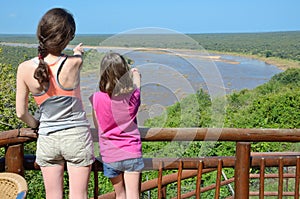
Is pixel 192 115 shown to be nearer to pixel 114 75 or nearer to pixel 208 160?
pixel 208 160

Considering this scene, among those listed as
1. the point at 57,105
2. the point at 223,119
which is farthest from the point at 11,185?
the point at 223,119

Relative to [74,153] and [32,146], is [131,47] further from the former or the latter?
[32,146]

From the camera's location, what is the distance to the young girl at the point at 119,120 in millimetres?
1775

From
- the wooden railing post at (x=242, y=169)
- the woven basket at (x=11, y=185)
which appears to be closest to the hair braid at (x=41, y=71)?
the woven basket at (x=11, y=185)

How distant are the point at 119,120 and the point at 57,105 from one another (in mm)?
271

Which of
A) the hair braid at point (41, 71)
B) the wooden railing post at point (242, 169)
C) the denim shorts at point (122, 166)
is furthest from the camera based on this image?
the wooden railing post at point (242, 169)

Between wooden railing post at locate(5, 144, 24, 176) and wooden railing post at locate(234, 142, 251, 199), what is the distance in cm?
100

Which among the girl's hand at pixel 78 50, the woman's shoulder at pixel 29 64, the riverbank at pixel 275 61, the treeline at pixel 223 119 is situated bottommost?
the riverbank at pixel 275 61

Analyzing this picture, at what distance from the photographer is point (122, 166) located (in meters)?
1.90

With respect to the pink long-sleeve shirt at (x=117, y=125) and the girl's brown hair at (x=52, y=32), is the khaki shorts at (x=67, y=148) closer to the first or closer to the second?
the pink long-sleeve shirt at (x=117, y=125)

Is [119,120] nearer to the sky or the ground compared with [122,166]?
nearer to the sky

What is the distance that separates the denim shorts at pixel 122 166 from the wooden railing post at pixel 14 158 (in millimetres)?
386

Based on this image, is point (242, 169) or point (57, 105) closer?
point (57, 105)

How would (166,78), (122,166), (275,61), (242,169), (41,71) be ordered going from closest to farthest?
(41,71)
(166,78)
(122,166)
(242,169)
(275,61)
